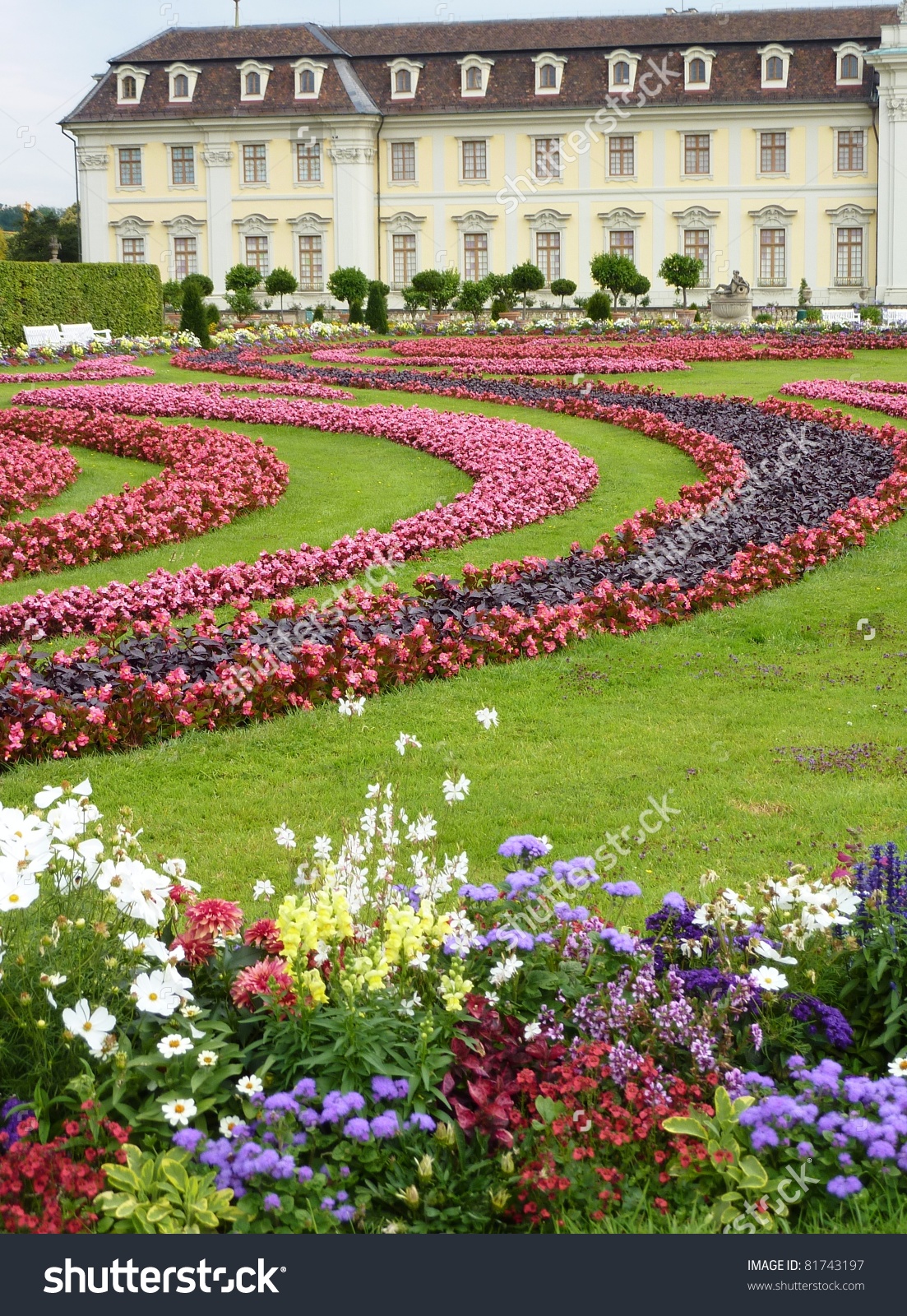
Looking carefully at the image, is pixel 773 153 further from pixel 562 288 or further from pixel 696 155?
pixel 562 288

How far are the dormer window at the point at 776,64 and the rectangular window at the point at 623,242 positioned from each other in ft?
18.9

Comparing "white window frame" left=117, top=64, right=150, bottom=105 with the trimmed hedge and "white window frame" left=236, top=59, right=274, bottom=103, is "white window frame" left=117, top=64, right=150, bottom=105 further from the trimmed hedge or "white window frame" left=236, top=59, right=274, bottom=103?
the trimmed hedge

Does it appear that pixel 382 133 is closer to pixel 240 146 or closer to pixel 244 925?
pixel 240 146

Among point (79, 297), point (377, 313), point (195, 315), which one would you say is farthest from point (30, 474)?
point (377, 313)

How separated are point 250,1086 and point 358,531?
668 centimetres

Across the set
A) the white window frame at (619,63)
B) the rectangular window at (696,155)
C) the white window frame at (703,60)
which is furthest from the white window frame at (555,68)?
the rectangular window at (696,155)

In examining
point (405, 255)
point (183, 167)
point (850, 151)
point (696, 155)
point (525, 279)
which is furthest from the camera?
point (183, 167)

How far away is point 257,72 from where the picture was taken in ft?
140

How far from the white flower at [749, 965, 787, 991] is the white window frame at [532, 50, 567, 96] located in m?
43.1

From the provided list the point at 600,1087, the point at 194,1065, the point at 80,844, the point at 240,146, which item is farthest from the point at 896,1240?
the point at 240,146

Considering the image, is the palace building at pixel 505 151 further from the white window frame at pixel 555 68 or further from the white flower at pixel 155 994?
the white flower at pixel 155 994

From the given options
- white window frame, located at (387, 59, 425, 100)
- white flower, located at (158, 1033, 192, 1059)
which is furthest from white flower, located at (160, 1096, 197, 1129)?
white window frame, located at (387, 59, 425, 100)

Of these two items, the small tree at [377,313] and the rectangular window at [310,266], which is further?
the rectangular window at [310,266]

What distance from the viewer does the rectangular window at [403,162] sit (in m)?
43.1
